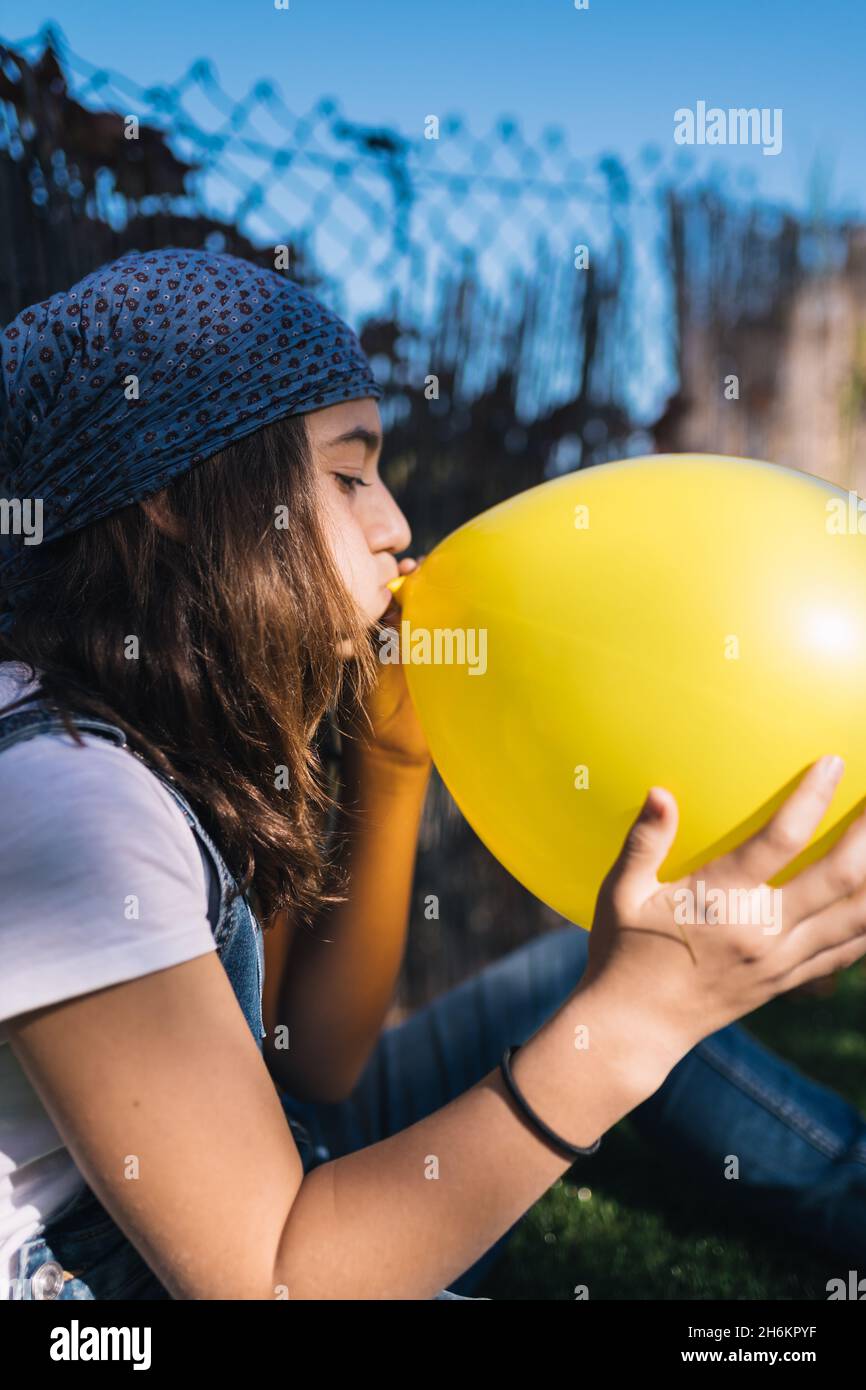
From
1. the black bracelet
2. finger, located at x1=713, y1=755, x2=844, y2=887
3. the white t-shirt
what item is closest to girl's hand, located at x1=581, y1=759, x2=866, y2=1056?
finger, located at x1=713, y1=755, x2=844, y2=887

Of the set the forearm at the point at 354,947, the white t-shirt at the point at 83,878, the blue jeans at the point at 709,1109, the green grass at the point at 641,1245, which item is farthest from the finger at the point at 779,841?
the green grass at the point at 641,1245

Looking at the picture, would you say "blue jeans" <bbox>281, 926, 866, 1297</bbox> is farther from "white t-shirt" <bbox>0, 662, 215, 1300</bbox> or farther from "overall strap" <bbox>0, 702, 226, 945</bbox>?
"white t-shirt" <bbox>0, 662, 215, 1300</bbox>

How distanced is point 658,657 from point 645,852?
0.71 ft

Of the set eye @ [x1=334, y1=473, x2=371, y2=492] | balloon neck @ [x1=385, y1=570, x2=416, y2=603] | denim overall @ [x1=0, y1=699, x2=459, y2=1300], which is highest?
eye @ [x1=334, y1=473, x2=371, y2=492]

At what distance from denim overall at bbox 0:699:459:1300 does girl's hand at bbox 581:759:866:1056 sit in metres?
0.44

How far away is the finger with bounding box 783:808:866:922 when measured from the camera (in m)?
1.18

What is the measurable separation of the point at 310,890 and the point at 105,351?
2.48 ft

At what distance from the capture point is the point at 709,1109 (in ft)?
6.65

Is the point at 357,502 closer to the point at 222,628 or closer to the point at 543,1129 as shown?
the point at 222,628

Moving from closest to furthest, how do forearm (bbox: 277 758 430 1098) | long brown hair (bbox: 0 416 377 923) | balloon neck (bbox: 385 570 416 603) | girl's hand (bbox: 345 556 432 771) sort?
1. long brown hair (bbox: 0 416 377 923)
2. balloon neck (bbox: 385 570 416 603)
3. girl's hand (bbox: 345 556 432 771)
4. forearm (bbox: 277 758 430 1098)

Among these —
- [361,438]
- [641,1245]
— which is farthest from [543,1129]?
[641,1245]

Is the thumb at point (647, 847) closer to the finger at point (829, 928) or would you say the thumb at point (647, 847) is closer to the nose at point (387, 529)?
the finger at point (829, 928)

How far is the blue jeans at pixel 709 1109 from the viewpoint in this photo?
195 centimetres
